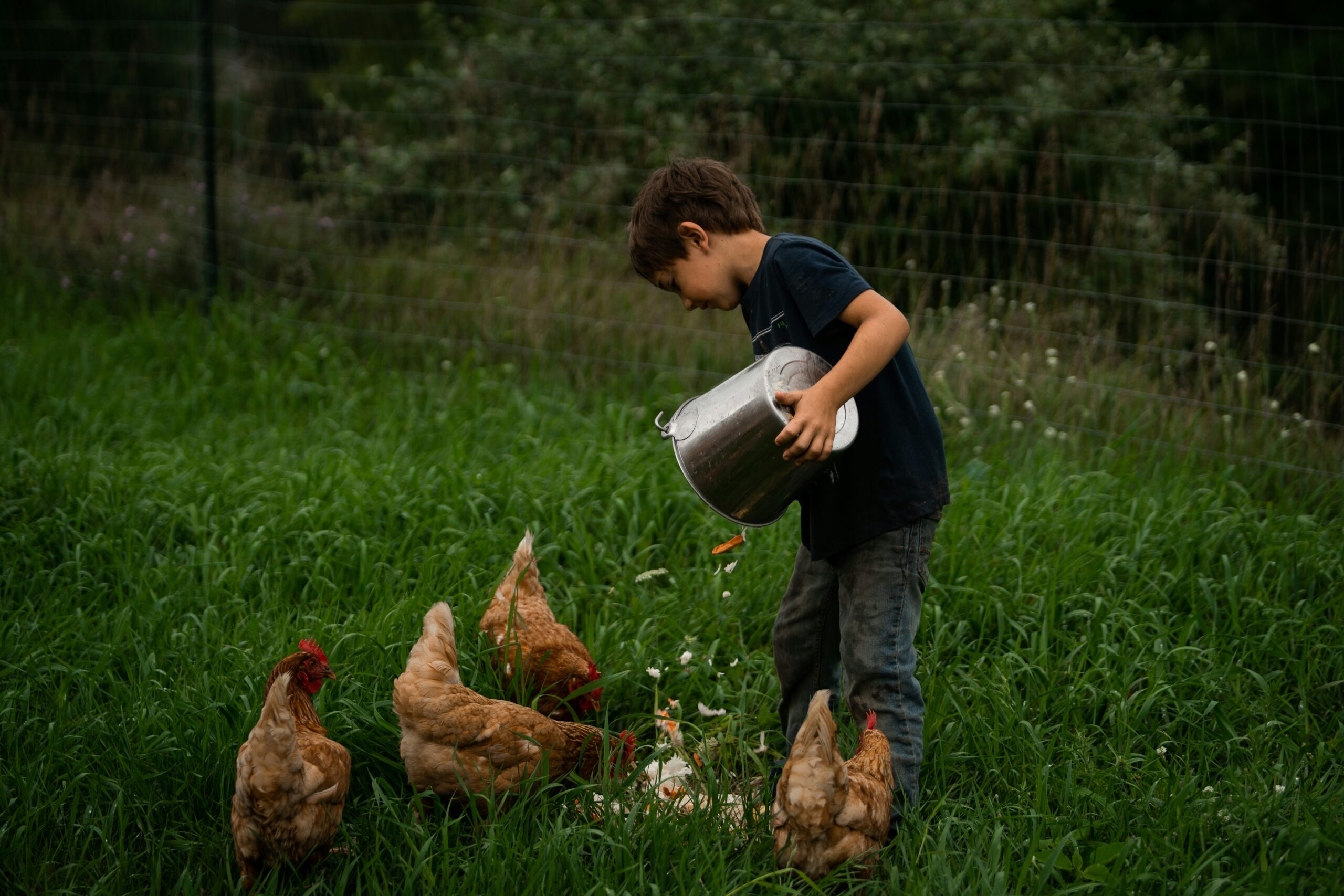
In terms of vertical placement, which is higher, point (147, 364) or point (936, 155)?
point (936, 155)

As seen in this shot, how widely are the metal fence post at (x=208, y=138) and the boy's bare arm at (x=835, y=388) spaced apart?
5.03m

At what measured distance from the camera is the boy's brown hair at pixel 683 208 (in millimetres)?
2422

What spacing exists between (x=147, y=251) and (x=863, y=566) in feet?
18.8

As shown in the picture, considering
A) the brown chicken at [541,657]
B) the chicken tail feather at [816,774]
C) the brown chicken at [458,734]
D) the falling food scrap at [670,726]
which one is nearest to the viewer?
the chicken tail feather at [816,774]

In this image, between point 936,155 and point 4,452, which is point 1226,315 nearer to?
point 936,155

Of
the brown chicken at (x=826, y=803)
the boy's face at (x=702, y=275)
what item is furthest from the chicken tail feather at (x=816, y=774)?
the boy's face at (x=702, y=275)

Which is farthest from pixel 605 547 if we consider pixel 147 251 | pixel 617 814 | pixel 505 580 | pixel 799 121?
pixel 147 251

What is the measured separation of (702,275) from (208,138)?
4872mm

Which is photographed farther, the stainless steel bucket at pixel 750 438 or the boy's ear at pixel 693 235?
the boy's ear at pixel 693 235

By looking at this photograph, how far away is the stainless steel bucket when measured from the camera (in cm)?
223

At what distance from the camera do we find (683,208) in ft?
7.95

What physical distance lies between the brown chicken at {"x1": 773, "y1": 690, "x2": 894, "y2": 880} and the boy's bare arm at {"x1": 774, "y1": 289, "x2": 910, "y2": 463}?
507 millimetres

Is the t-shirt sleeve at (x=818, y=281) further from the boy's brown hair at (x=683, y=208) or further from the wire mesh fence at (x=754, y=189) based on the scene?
the wire mesh fence at (x=754, y=189)

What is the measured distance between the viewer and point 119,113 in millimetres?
7234
